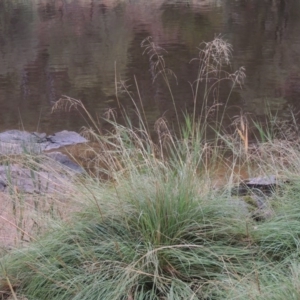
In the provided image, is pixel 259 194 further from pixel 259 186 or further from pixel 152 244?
pixel 152 244

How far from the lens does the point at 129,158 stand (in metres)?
3.01

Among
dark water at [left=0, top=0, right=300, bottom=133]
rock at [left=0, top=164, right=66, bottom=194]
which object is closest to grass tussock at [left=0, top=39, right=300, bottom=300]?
rock at [left=0, top=164, right=66, bottom=194]

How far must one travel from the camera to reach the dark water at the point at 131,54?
32.8ft

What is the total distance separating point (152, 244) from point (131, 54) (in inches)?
502

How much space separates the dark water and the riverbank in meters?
0.98

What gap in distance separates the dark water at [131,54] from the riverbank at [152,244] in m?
0.98

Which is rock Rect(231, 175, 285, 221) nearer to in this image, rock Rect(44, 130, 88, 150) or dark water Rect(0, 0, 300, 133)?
dark water Rect(0, 0, 300, 133)

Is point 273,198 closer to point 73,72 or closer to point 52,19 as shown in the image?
point 73,72

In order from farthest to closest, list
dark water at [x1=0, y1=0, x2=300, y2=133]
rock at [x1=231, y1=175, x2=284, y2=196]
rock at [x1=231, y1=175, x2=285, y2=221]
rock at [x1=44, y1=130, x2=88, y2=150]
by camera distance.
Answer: dark water at [x1=0, y1=0, x2=300, y2=133] < rock at [x1=44, y1=130, x2=88, y2=150] < rock at [x1=231, y1=175, x2=284, y2=196] < rock at [x1=231, y1=175, x2=285, y2=221]

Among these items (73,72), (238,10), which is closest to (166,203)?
(73,72)

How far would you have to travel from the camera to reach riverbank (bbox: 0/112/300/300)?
2.43m

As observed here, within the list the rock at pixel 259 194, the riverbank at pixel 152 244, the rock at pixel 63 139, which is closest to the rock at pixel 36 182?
the riverbank at pixel 152 244

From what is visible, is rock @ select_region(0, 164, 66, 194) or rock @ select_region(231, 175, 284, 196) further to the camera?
rock @ select_region(231, 175, 284, 196)

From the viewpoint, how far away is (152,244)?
2.60 metres
